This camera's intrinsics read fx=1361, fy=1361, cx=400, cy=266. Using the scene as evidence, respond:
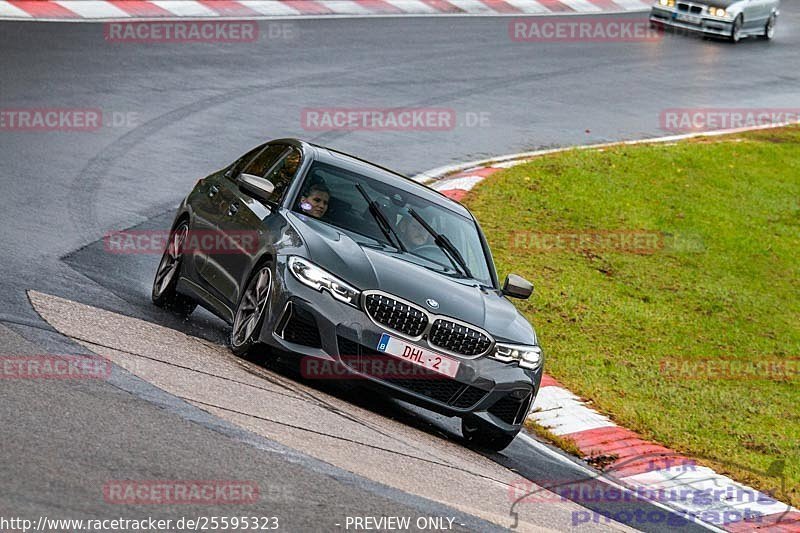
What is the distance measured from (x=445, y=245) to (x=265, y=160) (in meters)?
1.82

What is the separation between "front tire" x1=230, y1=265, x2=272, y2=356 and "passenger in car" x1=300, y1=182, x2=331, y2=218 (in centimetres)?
71

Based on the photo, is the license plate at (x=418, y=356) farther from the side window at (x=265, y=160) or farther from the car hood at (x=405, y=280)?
the side window at (x=265, y=160)

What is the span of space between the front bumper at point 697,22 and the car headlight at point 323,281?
25283 mm

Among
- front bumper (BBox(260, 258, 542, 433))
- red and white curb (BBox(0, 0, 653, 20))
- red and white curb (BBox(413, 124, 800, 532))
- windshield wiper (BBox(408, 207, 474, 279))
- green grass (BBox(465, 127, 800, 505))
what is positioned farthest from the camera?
red and white curb (BBox(0, 0, 653, 20))

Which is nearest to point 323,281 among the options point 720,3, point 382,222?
point 382,222

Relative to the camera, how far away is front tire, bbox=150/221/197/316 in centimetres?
1100

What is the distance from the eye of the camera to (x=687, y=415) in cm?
1131

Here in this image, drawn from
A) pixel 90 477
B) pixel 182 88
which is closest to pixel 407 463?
pixel 90 477

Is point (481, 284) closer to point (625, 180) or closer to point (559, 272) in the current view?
point (559, 272)

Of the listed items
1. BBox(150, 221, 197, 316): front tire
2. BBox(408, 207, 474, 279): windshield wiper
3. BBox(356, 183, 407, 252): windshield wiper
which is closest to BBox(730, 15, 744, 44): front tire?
BBox(150, 221, 197, 316): front tire

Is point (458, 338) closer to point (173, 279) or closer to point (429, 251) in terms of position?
point (429, 251)

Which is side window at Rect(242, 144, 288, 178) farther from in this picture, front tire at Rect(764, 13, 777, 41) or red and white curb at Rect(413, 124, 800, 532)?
front tire at Rect(764, 13, 777, 41)

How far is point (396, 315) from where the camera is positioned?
344 inches

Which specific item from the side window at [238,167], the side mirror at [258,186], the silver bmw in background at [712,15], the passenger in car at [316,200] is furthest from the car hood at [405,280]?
the silver bmw in background at [712,15]
